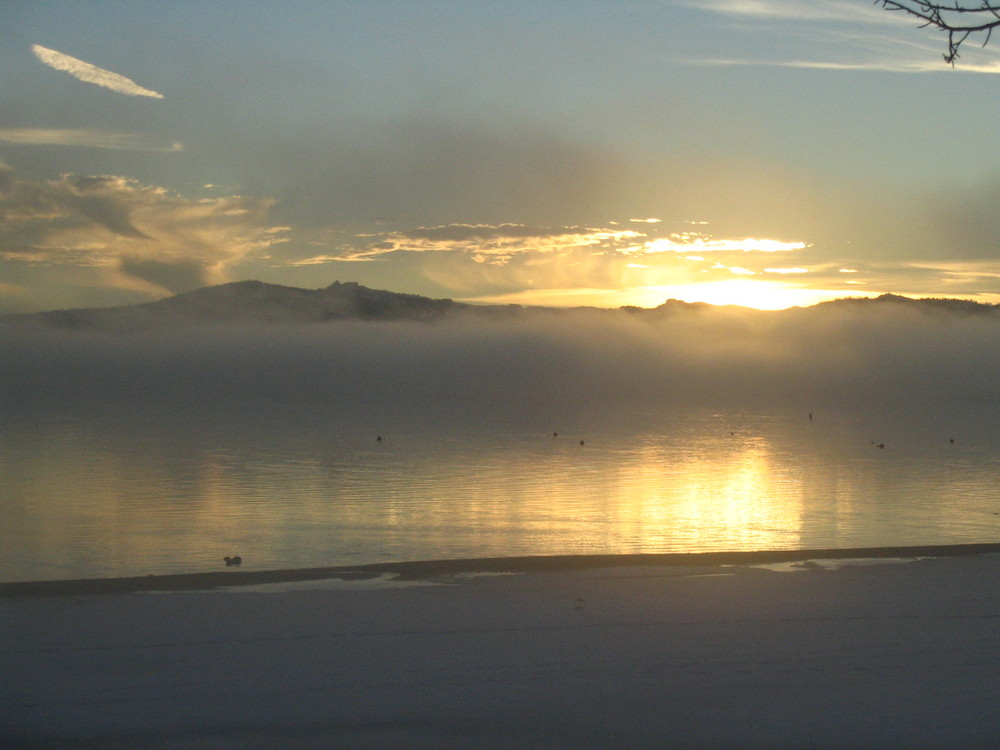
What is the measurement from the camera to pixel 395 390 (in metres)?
71.6

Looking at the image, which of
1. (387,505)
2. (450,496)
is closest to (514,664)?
(387,505)

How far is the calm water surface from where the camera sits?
11039 mm

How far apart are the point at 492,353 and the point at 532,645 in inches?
5289

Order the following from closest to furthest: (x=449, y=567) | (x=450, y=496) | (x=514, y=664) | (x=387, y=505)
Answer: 1. (x=514, y=664)
2. (x=449, y=567)
3. (x=387, y=505)
4. (x=450, y=496)

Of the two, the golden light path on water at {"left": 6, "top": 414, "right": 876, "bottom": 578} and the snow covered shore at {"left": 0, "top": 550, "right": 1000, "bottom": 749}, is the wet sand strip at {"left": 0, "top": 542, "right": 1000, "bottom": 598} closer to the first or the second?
the snow covered shore at {"left": 0, "top": 550, "right": 1000, "bottom": 749}

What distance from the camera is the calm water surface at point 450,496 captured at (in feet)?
36.2

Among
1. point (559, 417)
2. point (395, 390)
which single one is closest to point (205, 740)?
point (559, 417)

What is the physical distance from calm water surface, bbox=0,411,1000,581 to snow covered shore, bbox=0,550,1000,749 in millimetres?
2607

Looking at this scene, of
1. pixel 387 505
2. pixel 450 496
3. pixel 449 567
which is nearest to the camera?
pixel 449 567

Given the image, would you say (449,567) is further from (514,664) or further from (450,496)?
(450,496)

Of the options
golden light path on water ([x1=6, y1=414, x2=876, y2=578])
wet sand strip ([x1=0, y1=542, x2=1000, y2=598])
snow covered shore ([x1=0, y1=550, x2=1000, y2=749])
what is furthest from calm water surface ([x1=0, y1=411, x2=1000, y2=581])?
snow covered shore ([x1=0, y1=550, x2=1000, y2=749])

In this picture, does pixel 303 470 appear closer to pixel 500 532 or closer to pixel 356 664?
pixel 500 532

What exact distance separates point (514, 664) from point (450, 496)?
372 inches

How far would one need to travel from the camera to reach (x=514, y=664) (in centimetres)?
600
